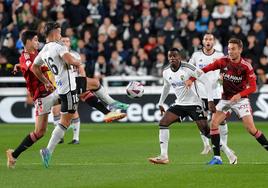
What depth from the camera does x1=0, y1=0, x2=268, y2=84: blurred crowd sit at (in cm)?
2739

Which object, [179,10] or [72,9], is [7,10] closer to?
[72,9]

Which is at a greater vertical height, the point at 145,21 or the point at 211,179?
the point at 145,21

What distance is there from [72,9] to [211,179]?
1769cm

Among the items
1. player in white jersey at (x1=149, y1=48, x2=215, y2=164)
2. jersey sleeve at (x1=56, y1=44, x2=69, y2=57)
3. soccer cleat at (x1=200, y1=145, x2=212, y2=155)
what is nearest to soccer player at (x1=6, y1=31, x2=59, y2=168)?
jersey sleeve at (x1=56, y1=44, x2=69, y2=57)

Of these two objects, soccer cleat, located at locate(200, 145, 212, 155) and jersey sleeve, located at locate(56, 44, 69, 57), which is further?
soccer cleat, located at locate(200, 145, 212, 155)

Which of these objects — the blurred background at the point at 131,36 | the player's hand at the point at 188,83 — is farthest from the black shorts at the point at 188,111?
the blurred background at the point at 131,36

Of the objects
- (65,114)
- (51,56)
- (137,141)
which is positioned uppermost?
(51,56)

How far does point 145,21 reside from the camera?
28906 mm

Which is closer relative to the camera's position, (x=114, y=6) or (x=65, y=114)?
(x=65, y=114)

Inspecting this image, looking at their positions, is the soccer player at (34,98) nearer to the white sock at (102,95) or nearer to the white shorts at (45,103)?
the white shorts at (45,103)

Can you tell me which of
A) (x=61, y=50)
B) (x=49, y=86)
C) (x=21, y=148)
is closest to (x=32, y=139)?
(x=21, y=148)

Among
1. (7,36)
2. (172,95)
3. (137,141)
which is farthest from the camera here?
(7,36)

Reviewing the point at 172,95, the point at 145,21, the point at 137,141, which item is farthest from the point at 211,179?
the point at 145,21

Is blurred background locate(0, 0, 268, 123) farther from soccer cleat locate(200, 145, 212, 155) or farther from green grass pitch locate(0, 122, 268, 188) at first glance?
soccer cleat locate(200, 145, 212, 155)
